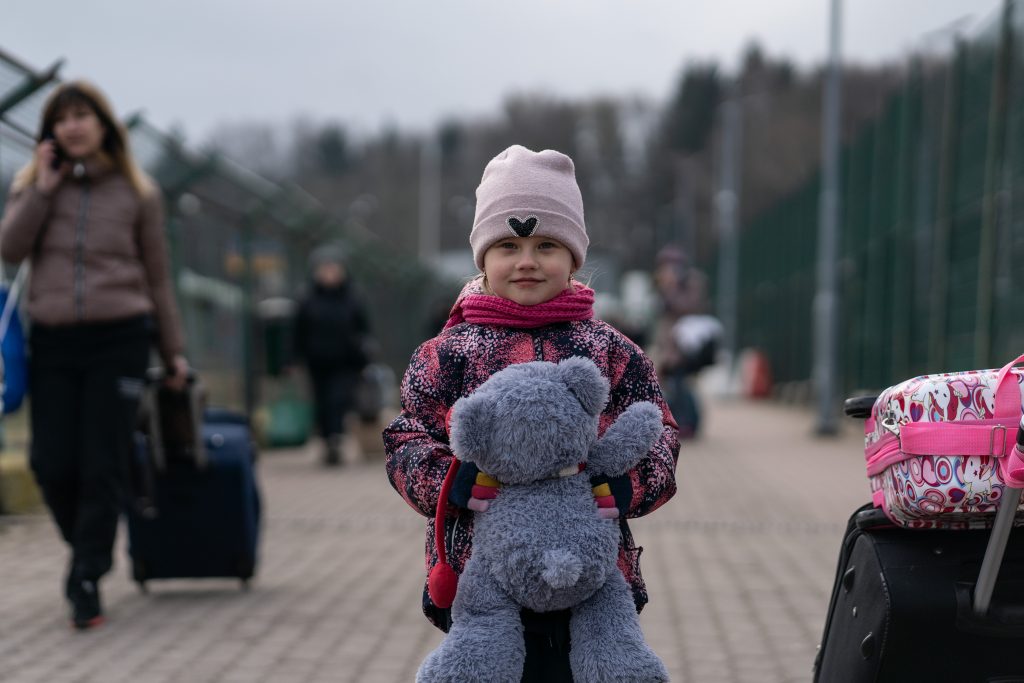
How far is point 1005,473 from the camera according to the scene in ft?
9.87

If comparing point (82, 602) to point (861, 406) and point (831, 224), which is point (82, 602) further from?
point (831, 224)

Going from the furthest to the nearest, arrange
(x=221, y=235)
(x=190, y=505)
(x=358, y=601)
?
1. (x=221, y=235)
2. (x=358, y=601)
3. (x=190, y=505)

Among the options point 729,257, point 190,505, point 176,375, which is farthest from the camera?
Answer: point 729,257

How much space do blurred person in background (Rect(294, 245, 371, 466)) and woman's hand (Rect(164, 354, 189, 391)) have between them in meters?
7.05

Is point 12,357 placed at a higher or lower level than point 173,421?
higher

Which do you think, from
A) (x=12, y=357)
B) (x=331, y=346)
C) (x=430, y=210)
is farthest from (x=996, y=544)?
(x=430, y=210)

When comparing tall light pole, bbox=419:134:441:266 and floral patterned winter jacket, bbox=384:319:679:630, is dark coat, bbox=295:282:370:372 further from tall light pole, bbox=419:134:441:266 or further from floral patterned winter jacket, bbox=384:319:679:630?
tall light pole, bbox=419:134:441:266

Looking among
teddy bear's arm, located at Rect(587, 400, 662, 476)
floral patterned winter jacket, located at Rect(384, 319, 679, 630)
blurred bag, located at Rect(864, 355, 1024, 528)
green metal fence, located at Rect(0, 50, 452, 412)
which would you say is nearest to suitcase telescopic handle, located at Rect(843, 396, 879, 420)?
blurred bag, located at Rect(864, 355, 1024, 528)

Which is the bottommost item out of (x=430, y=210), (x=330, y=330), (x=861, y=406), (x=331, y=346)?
(x=430, y=210)

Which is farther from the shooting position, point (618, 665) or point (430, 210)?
point (430, 210)

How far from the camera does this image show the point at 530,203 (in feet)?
10.3

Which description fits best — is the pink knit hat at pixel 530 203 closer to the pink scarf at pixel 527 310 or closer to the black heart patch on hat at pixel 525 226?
the black heart patch on hat at pixel 525 226

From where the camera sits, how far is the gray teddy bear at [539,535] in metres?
2.83

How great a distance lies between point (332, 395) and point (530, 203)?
1027 cm
